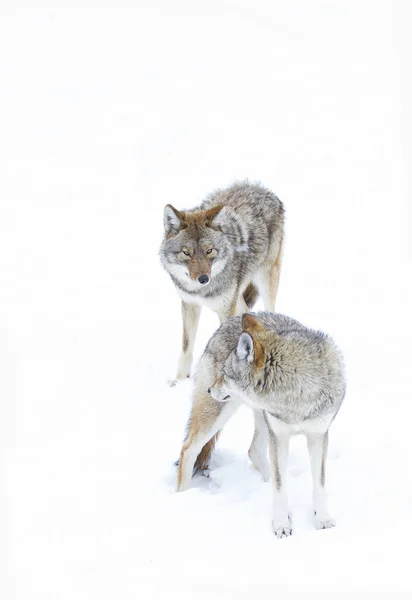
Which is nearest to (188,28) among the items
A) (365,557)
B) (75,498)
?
(75,498)

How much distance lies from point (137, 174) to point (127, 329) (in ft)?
17.4

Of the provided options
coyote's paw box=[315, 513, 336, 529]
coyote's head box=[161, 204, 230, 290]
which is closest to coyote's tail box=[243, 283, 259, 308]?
coyote's head box=[161, 204, 230, 290]

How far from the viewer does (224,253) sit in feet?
25.5

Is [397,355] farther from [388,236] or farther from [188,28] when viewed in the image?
[188,28]

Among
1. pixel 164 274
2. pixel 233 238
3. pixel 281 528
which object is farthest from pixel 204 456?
→ pixel 164 274

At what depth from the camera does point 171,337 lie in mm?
9148

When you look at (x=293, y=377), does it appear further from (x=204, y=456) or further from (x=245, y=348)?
(x=204, y=456)

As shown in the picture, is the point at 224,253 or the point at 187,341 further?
the point at 187,341

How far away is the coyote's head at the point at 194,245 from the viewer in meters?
7.48

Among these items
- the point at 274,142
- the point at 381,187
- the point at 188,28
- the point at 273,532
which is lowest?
the point at 273,532

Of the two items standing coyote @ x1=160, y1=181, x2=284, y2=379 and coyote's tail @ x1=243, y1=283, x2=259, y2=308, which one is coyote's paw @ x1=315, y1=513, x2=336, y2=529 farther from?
coyote's tail @ x1=243, y1=283, x2=259, y2=308

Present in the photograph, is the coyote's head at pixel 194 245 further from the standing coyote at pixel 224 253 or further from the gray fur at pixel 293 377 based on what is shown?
the gray fur at pixel 293 377

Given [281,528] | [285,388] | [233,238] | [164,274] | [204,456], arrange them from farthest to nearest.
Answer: [164,274]
[233,238]
[204,456]
[281,528]
[285,388]

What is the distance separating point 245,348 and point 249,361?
0.10 m
